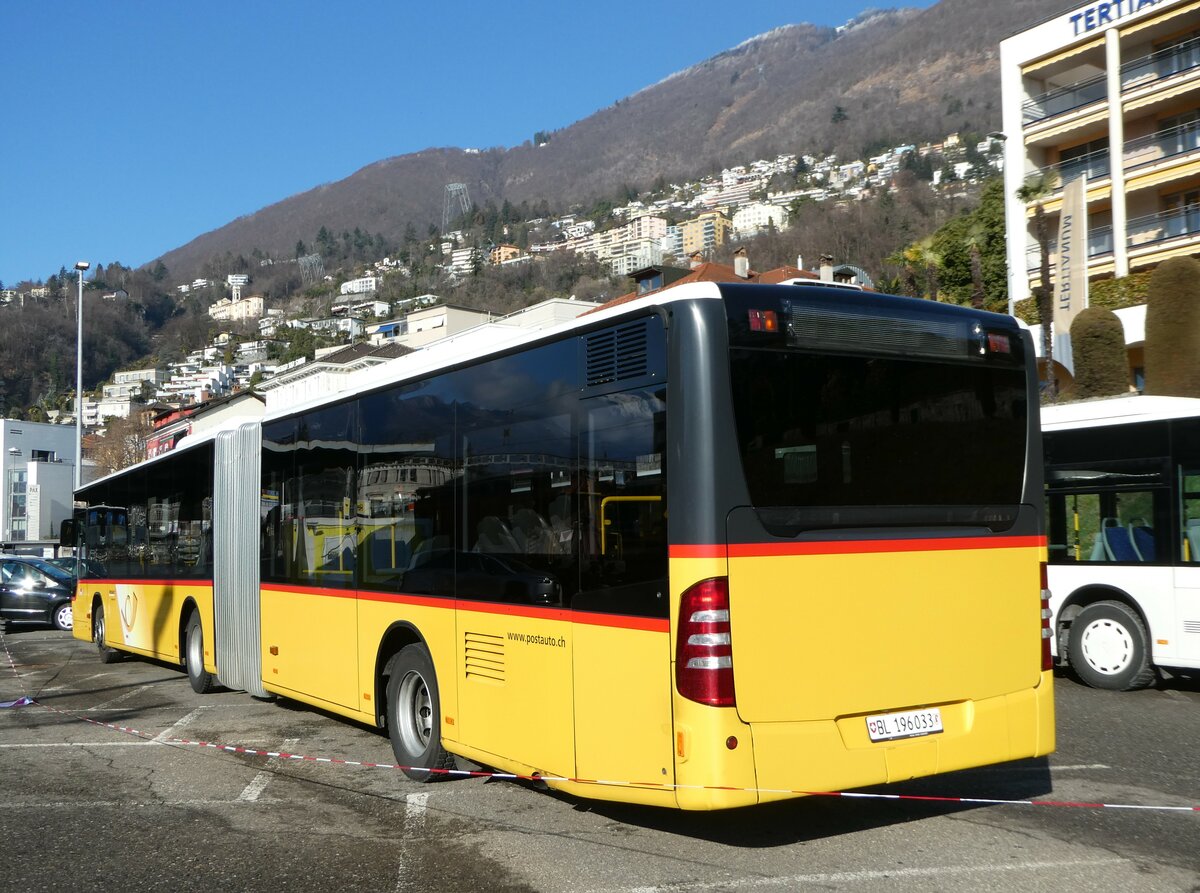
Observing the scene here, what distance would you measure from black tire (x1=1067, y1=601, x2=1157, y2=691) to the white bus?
0.01 metres

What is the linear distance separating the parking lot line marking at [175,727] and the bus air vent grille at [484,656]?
4.20 metres

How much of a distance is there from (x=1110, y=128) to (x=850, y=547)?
35.9 m

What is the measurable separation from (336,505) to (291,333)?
190 meters

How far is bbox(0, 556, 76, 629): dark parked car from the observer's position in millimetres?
26047

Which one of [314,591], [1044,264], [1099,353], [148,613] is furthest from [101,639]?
[1044,264]

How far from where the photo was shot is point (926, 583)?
6.21 m

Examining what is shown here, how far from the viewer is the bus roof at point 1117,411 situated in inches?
450

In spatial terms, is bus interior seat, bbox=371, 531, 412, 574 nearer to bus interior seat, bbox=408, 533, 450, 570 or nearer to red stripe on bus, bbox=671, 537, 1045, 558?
bus interior seat, bbox=408, 533, 450, 570

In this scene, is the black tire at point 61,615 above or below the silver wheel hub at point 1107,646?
below

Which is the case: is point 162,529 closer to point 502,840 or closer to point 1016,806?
point 502,840

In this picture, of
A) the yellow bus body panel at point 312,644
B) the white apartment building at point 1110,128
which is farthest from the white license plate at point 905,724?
the white apartment building at point 1110,128

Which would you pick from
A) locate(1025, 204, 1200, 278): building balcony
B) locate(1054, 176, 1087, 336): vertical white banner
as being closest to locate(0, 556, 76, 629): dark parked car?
locate(1054, 176, 1087, 336): vertical white banner

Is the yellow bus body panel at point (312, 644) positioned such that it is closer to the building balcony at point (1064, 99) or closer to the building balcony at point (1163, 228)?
the building balcony at point (1163, 228)

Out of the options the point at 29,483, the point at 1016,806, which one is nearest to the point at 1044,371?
the point at 1016,806
